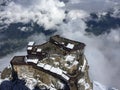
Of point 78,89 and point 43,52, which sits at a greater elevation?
point 43,52

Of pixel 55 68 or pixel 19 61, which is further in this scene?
pixel 19 61

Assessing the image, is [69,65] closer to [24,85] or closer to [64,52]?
[64,52]

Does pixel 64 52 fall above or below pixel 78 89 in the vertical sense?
above

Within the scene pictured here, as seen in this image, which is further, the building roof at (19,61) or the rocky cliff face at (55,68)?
the building roof at (19,61)

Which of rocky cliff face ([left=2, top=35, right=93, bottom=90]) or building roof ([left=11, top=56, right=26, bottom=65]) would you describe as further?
building roof ([left=11, top=56, right=26, bottom=65])

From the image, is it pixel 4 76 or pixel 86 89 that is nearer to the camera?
pixel 86 89

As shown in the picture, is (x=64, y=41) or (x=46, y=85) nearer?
(x=46, y=85)

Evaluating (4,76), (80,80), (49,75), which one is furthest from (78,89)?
(4,76)

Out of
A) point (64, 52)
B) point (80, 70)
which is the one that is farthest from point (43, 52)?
point (80, 70)

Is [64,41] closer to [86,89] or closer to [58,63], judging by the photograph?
[58,63]

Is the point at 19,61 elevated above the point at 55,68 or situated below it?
below
